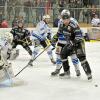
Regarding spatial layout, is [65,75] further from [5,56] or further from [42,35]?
[42,35]

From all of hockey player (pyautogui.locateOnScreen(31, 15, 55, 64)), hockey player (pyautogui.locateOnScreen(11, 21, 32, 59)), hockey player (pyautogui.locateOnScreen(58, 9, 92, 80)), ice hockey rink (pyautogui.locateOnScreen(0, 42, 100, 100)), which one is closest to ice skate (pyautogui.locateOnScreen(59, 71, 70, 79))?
ice hockey rink (pyautogui.locateOnScreen(0, 42, 100, 100))

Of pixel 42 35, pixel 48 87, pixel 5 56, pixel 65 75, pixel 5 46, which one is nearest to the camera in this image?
pixel 5 46

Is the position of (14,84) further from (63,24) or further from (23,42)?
(23,42)

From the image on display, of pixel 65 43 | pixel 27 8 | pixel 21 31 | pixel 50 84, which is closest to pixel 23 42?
pixel 21 31

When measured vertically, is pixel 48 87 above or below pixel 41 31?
below

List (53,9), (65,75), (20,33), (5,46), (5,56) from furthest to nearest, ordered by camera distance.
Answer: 1. (53,9)
2. (20,33)
3. (65,75)
4. (5,56)
5. (5,46)

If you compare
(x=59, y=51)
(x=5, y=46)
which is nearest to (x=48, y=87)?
(x=5, y=46)

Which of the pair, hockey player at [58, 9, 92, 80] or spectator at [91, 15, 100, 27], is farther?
spectator at [91, 15, 100, 27]

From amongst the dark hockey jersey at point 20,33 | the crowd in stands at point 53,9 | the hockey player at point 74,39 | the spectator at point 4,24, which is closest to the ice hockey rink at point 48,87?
the hockey player at point 74,39

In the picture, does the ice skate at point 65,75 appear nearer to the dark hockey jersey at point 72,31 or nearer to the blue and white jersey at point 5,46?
the dark hockey jersey at point 72,31

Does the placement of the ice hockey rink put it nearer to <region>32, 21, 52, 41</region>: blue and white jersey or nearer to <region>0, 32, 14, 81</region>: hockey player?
<region>0, 32, 14, 81</region>: hockey player

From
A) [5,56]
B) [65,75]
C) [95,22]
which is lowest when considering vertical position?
[65,75]

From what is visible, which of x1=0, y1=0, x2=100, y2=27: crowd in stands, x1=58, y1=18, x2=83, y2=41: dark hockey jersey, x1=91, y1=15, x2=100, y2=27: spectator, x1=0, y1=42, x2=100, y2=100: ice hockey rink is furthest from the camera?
x1=91, y1=15, x2=100, y2=27: spectator

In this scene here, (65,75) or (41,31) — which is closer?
(65,75)
